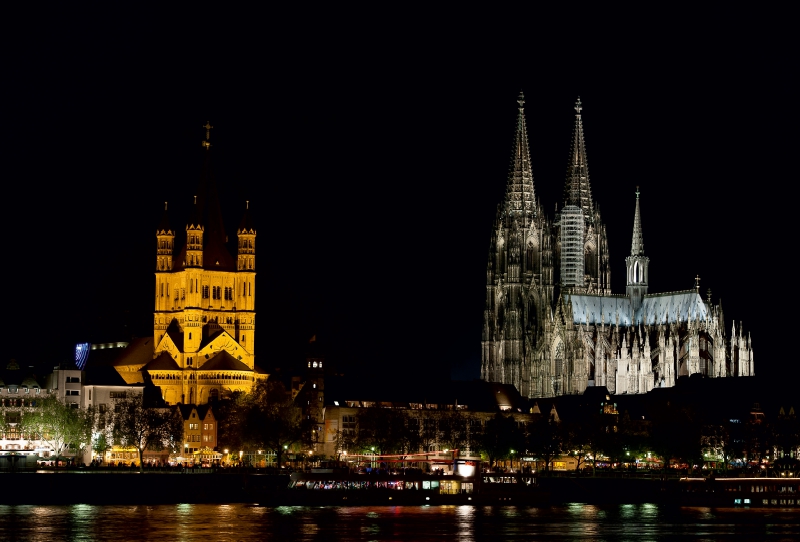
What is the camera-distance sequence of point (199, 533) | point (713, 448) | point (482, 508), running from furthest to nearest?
point (713, 448), point (482, 508), point (199, 533)

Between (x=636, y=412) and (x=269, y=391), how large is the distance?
132 ft

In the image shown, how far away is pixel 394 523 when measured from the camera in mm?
109438

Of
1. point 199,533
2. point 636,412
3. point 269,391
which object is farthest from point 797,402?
point 199,533

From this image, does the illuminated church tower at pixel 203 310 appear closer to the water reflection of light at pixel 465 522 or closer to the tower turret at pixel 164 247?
the tower turret at pixel 164 247

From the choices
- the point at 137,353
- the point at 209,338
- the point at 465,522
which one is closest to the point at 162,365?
the point at 209,338

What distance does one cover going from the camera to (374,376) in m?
194

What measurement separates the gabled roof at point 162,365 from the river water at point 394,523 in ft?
164

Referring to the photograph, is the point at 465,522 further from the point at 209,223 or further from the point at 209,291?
the point at 209,223

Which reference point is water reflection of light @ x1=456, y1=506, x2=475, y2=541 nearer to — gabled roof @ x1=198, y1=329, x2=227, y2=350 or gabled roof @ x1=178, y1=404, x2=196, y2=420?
gabled roof @ x1=178, y1=404, x2=196, y2=420

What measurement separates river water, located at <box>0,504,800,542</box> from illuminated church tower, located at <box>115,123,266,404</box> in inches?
1947

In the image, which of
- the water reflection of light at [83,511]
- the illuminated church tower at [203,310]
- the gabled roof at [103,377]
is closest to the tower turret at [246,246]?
the illuminated church tower at [203,310]

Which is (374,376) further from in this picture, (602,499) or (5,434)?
(602,499)

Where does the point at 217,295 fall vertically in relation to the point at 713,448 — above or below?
above

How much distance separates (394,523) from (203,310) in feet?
251
